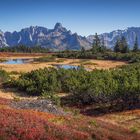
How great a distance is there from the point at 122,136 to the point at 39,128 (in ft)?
19.8

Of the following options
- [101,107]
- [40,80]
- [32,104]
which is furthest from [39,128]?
[40,80]

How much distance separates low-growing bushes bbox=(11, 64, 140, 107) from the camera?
38225 mm

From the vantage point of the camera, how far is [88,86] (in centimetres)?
3897

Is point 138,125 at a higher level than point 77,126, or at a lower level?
lower

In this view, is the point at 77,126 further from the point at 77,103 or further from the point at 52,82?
the point at 52,82

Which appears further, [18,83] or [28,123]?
[18,83]

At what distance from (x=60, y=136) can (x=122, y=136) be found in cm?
525

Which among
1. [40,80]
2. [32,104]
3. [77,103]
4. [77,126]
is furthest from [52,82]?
[77,126]

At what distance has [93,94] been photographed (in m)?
38.2

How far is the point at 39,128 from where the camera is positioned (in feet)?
65.3

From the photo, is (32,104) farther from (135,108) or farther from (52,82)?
(52,82)

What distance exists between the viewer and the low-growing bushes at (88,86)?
38225 millimetres

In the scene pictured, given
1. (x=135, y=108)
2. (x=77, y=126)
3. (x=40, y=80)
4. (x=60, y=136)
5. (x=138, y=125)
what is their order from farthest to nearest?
1. (x=40, y=80)
2. (x=135, y=108)
3. (x=138, y=125)
4. (x=77, y=126)
5. (x=60, y=136)

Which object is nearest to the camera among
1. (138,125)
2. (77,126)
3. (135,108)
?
(77,126)
